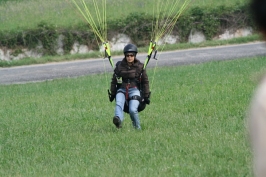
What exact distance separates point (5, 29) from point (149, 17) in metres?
6.38

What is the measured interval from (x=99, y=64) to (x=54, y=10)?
915cm

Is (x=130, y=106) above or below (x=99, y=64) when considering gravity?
above

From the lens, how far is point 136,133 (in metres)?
9.03

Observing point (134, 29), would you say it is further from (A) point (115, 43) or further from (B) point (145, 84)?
(B) point (145, 84)

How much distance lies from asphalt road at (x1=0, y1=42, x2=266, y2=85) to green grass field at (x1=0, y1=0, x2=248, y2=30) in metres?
4.22

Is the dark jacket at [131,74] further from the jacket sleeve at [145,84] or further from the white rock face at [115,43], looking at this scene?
the white rock face at [115,43]

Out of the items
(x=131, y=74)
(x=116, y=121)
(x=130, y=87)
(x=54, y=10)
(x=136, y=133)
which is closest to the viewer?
(x=136, y=133)

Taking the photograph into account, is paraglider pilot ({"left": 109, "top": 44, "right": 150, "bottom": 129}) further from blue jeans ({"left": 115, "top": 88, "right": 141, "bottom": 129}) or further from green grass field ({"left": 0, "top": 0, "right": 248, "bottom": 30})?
green grass field ({"left": 0, "top": 0, "right": 248, "bottom": 30})

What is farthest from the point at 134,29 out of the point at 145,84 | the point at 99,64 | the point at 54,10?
the point at 145,84

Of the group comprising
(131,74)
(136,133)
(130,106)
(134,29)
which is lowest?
(134,29)

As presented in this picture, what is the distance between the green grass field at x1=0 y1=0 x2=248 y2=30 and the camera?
97.7 ft

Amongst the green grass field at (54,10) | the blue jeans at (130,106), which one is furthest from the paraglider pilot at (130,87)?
the green grass field at (54,10)

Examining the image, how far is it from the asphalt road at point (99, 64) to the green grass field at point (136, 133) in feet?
18.8

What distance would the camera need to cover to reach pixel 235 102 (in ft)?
36.9
